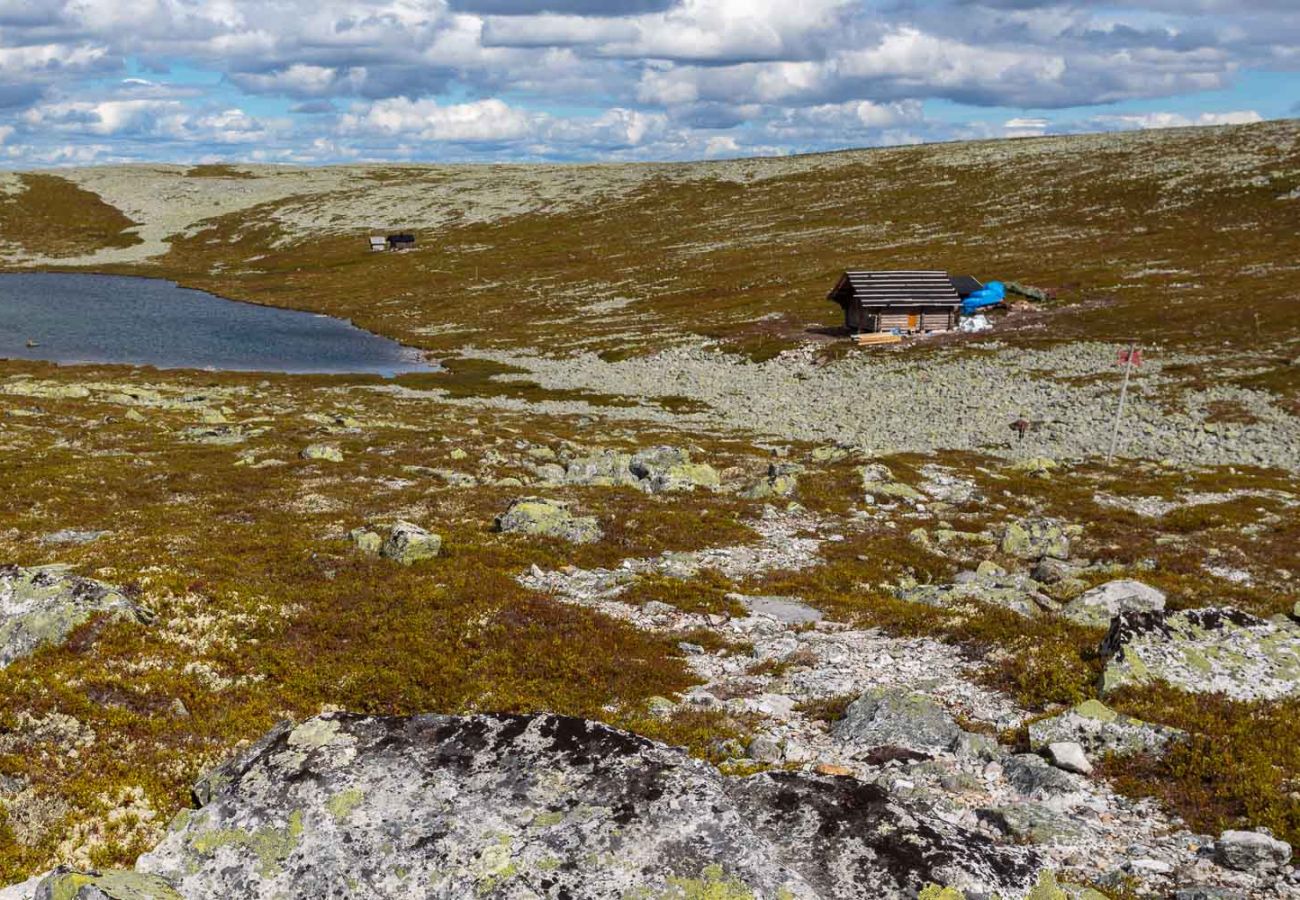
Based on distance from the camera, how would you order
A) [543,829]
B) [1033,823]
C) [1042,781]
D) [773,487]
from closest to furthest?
[543,829], [1033,823], [1042,781], [773,487]

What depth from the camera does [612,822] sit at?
8.52 meters

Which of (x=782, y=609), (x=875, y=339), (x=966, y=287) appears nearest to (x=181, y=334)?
(x=875, y=339)

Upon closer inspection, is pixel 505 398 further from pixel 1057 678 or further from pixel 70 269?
pixel 70 269

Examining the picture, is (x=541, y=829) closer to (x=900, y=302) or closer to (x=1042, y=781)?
(x=1042, y=781)

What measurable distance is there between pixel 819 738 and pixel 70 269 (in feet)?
720

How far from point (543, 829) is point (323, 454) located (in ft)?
121

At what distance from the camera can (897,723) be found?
14242 mm

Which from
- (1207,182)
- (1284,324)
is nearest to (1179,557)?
(1284,324)

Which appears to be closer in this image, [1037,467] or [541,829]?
[541,829]

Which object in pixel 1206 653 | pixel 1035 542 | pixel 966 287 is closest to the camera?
pixel 1206 653

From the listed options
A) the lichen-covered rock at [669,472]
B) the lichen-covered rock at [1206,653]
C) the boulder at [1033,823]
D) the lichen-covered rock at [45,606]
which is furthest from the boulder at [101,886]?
the lichen-covered rock at [669,472]

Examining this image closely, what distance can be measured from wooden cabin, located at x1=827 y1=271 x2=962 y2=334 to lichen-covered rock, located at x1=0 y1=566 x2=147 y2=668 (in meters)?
86.7

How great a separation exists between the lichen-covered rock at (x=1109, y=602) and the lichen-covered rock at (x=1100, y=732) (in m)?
6.69

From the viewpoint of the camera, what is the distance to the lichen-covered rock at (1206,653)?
15133 mm
